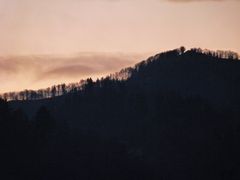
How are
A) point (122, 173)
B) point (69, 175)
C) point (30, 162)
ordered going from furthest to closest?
point (122, 173), point (69, 175), point (30, 162)

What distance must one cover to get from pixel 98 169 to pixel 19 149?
30.1 meters

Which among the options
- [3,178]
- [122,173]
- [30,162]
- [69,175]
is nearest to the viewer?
[3,178]

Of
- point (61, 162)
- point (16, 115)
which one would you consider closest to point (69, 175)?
point (61, 162)

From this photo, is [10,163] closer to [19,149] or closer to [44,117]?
[19,149]

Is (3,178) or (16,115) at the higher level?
(16,115)

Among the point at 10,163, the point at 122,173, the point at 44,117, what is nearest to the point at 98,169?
the point at 122,173

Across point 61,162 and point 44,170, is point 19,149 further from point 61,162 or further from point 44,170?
point 61,162

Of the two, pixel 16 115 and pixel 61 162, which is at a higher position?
pixel 16 115

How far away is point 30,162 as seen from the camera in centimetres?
17400

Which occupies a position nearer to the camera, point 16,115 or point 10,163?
point 10,163

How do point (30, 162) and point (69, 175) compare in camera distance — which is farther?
point (69, 175)

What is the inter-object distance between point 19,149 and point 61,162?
2035cm

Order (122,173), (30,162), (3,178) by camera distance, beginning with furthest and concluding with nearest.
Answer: (122,173) → (30,162) → (3,178)

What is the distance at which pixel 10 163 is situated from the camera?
552ft
